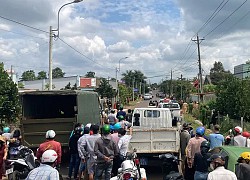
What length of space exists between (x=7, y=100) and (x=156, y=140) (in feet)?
34.8

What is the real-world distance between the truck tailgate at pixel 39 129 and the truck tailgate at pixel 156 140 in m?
2.55

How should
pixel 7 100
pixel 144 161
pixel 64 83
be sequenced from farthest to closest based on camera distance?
pixel 64 83, pixel 7 100, pixel 144 161

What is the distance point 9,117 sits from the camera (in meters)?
19.7

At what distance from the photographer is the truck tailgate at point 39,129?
1245 cm

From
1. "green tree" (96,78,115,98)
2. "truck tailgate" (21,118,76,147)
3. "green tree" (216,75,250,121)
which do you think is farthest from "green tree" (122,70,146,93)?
"truck tailgate" (21,118,76,147)

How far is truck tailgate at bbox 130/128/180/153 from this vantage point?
36.7 feet

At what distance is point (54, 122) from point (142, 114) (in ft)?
14.9

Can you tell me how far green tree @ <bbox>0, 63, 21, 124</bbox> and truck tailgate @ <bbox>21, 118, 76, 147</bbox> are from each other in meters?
7.08

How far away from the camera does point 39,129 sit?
12.5m

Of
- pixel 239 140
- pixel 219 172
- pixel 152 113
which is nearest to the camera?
pixel 219 172

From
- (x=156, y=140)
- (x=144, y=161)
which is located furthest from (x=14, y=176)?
(x=156, y=140)

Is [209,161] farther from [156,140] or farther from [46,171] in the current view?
[156,140]

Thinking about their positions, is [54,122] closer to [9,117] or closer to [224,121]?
[9,117]

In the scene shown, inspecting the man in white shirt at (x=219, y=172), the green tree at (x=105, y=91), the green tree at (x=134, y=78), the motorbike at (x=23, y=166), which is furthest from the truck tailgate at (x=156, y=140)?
the green tree at (x=134, y=78)
